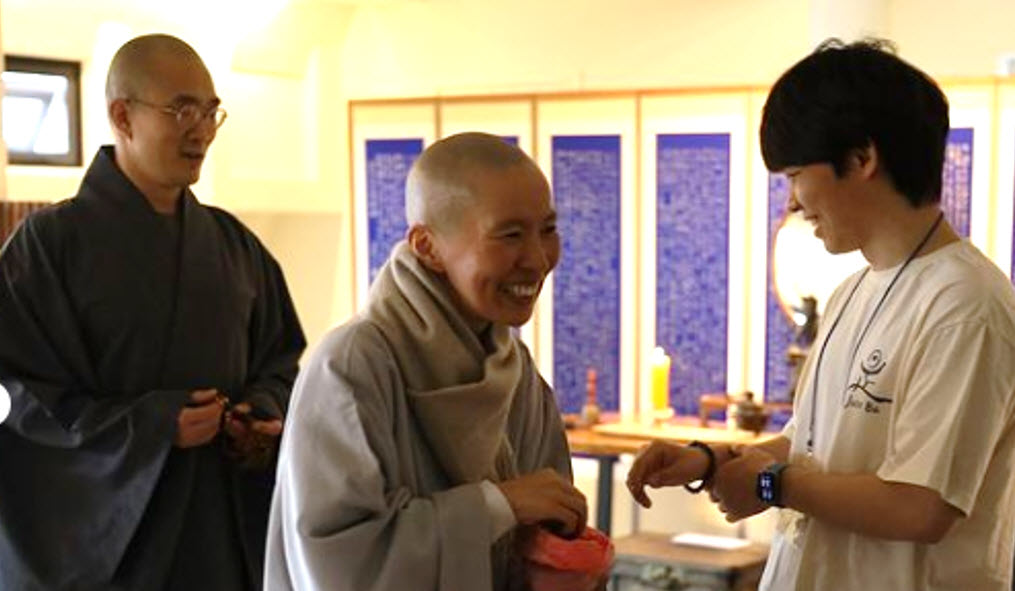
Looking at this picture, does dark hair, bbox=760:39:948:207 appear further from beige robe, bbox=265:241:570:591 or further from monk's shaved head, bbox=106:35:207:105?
monk's shaved head, bbox=106:35:207:105

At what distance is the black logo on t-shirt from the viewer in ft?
4.78

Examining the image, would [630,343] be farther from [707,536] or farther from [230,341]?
[230,341]

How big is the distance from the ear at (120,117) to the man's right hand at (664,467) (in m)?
1.03

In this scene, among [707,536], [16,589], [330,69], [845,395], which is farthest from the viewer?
[330,69]

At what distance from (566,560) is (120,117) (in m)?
1.17

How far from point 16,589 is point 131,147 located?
2.33 ft

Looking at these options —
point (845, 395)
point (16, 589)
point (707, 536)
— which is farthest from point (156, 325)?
point (707, 536)

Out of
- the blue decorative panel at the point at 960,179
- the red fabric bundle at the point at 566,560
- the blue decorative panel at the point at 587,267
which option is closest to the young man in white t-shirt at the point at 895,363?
the red fabric bundle at the point at 566,560

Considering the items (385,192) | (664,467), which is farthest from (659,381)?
(664,467)

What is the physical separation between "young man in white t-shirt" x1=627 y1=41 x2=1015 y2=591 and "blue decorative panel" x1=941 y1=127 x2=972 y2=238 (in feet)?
7.58

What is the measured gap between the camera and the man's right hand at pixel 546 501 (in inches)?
52.2

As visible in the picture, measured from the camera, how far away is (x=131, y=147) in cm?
212

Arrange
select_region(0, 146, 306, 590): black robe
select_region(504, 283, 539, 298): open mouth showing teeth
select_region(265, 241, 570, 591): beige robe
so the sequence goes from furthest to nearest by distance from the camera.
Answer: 1. select_region(0, 146, 306, 590): black robe
2. select_region(504, 283, 539, 298): open mouth showing teeth
3. select_region(265, 241, 570, 591): beige robe

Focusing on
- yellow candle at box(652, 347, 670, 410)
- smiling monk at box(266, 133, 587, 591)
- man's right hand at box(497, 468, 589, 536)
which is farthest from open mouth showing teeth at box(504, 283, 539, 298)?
yellow candle at box(652, 347, 670, 410)
